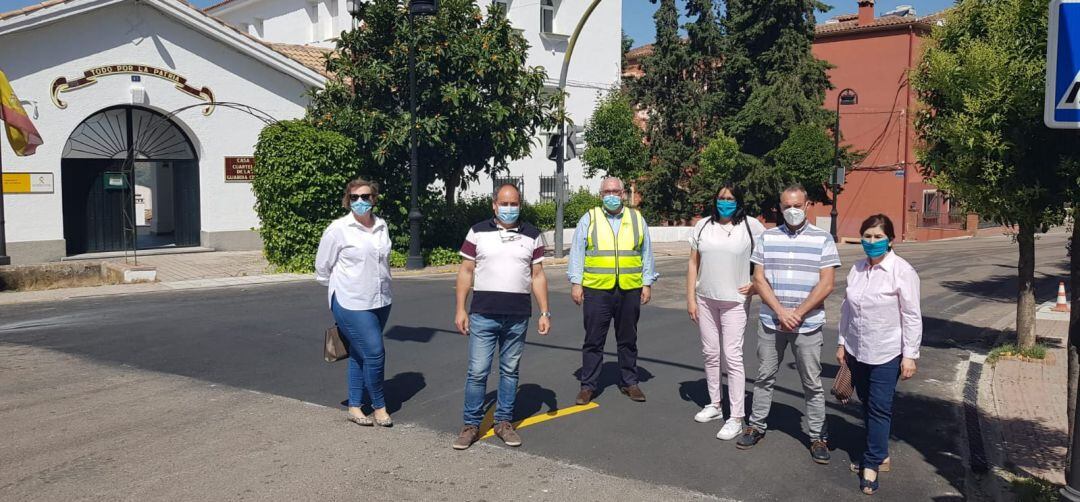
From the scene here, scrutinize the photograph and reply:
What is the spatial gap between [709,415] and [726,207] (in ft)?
5.32

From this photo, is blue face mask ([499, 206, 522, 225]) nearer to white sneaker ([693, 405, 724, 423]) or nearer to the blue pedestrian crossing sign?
white sneaker ([693, 405, 724, 423])

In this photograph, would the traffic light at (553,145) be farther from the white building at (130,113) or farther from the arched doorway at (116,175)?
the arched doorway at (116,175)

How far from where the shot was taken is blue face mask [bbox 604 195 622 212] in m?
6.96

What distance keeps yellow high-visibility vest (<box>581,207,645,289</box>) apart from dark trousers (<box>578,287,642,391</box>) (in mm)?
86

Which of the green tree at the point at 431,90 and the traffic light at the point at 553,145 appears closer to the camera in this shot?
the green tree at the point at 431,90

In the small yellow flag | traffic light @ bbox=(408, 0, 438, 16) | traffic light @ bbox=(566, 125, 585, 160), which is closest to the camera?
traffic light @ bbox=(408, 0, 438, 16)

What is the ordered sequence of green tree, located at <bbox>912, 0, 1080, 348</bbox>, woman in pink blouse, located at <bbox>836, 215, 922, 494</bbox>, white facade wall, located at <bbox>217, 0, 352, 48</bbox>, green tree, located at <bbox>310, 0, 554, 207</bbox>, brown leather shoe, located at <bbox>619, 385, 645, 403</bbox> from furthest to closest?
1. white facade wall, located at <bbox>217, 0, 352, 48</bbox>
2. green tree, located at <bbox>310, 0, 554, 207</bbox>
3. green tree, located at <bbox>912, 0, 1080, 348</bbox>
4. brown leather shoe, located at <bbox>619, 385, 645, 403</bbox>
5. woman in pink blouse, located at <bbox>836, 215, 922, 494</bbox>

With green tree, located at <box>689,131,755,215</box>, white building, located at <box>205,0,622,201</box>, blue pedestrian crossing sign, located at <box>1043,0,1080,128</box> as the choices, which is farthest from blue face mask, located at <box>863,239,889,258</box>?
green tree, located at <box>689,131,755,215</box>

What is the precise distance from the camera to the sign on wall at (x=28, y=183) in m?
18.2

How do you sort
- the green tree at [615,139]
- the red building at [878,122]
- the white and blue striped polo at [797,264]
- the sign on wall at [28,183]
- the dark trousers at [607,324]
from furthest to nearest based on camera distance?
the red building at [878,122] → the green tree at [615,139] → the sign on wall at [28,183] → the dark trousers at [607,324] → the white and blue striped polo at [797,264]

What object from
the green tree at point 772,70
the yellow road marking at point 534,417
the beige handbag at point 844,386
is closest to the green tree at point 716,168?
the green tree at point 772,70

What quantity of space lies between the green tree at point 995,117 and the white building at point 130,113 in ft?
48.8

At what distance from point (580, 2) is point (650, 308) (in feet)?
67.8

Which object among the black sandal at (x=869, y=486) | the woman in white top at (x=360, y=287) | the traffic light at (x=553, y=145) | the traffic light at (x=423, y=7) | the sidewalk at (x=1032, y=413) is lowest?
the sidewalk at (x=1032, y=413)
